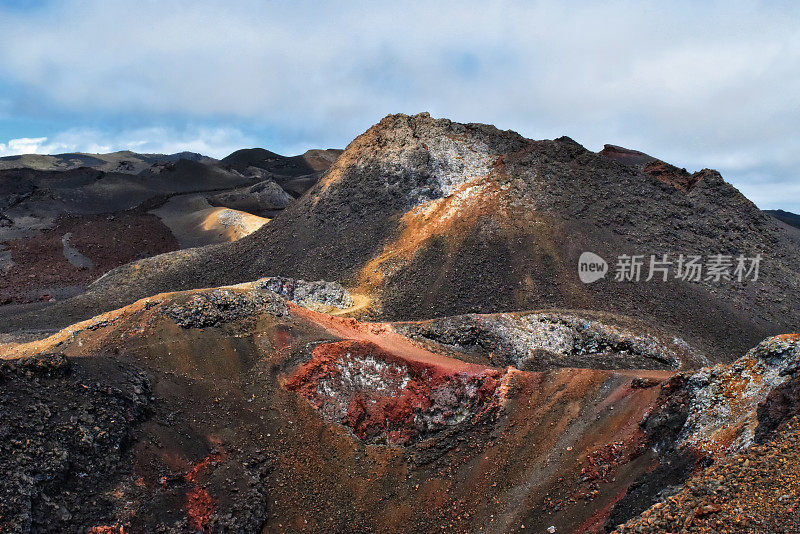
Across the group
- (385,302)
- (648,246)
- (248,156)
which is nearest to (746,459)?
(385,302)

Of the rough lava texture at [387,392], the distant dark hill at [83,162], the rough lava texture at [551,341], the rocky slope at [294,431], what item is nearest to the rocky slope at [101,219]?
the rocky slope at [294,431]

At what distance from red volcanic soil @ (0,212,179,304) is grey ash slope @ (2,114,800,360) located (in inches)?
251

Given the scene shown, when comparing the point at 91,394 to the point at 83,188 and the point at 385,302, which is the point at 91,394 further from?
the point at 83,188

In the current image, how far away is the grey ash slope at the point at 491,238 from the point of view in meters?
28.3

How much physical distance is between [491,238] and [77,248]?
36.0 metres

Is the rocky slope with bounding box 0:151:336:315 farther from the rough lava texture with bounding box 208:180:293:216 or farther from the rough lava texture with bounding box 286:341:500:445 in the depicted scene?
the rough lava texture with bounding box 286:341:500:445

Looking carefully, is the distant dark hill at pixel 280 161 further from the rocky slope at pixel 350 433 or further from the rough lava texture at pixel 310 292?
the rocky slope at pixel 350 433

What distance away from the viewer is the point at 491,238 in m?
31.4

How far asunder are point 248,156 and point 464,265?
302 ft

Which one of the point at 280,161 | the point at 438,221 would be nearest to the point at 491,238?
the point at 438,221

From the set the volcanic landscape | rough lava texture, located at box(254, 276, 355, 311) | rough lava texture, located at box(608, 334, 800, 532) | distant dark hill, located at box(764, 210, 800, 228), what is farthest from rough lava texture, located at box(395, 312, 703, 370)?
distant dark hill, located at box(764, 210, 800, 228)

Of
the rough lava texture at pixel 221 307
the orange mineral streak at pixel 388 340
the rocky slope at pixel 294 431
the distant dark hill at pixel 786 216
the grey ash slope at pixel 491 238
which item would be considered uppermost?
the distant dark hill at pixel 786 216

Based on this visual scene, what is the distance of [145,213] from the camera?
5619 cm

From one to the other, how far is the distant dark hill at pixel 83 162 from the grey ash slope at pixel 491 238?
74.5m
